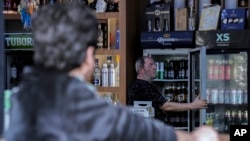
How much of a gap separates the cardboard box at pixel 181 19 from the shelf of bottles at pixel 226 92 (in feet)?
1.51

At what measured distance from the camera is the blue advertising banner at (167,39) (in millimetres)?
5551

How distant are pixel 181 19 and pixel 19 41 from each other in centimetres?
187

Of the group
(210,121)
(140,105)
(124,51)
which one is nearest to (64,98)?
(140,105)

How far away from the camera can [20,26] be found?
5887 millimetres

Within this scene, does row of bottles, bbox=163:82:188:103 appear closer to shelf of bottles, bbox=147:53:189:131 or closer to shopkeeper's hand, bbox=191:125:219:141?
shelf of bottles, bbox=147:53:189:131

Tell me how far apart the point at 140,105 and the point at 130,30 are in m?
1.36

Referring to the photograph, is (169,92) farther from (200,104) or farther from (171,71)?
(200,104)

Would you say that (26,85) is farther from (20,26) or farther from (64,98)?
(20,26)

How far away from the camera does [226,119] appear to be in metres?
5.73

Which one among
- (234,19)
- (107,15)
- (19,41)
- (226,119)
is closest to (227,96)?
(226,119)

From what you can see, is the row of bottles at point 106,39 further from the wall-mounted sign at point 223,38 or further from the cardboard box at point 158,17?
the wall-mounted sign at point 223,38

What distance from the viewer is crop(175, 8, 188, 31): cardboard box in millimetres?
5801

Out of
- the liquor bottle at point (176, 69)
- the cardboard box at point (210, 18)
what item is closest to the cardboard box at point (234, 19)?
the cardboard box at point (210, 18)

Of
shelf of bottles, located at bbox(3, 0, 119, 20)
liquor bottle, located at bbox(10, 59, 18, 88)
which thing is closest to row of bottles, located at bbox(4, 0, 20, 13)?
shelf of bottles, located at bbox(3, 0, 119, 20)
